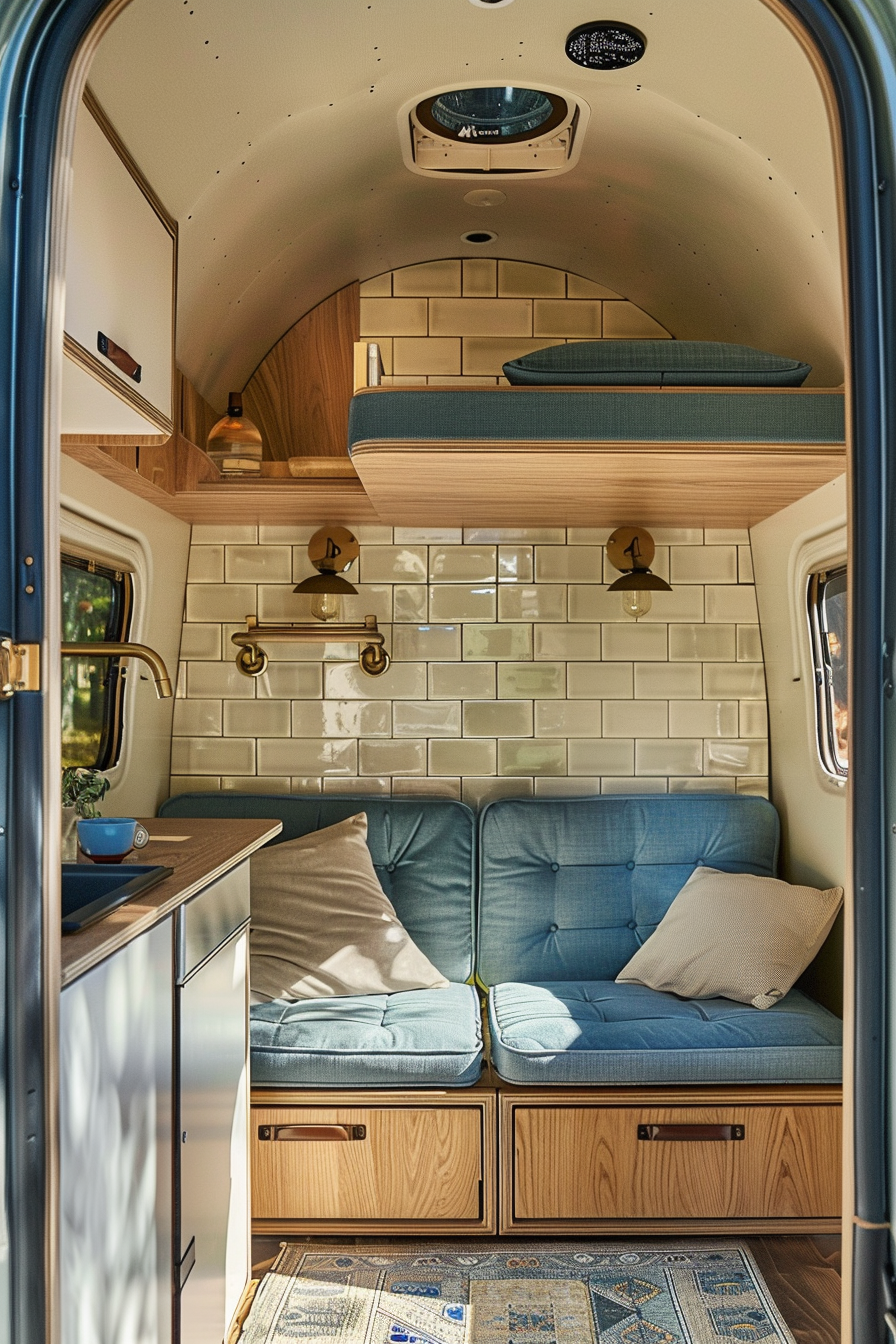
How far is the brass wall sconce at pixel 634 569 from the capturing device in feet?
11.0

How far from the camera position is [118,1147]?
4.74ft

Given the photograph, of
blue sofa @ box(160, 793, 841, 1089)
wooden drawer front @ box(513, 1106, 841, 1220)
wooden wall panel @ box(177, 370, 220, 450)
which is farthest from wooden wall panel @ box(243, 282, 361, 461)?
wooden drawer front @ box(513, 1106, 841, 1220)

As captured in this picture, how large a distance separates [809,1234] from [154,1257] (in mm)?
1811

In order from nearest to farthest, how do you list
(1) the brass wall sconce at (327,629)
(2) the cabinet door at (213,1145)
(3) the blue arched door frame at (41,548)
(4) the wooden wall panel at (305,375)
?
(3) the blue arched door frame at (41,548), (2) the cabinet door at (213,1145), (1) the brass wall sconce at (327,629), (4) the wooden wall panel at (305,375)

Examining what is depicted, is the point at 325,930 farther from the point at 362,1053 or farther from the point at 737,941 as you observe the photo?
the point at 737,941

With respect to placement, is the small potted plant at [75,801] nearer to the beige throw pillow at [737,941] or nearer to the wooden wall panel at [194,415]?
the wooden wall panel at [194,415]

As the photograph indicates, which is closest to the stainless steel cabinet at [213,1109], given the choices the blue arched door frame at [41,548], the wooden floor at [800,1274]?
the wooden floor at [800,1274]

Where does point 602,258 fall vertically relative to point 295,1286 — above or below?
above

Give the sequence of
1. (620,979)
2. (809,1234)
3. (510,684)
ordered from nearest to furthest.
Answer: (809,1234)
(620,979)
(510,684)

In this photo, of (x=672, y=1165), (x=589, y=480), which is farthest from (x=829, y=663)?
(x=672, y=1165)

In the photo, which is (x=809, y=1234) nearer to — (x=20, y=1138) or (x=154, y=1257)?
(x=154, y=1257)

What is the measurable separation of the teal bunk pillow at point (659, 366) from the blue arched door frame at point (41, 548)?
1.47 m

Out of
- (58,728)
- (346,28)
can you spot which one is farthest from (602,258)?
(58,728)

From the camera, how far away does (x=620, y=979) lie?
10.6 feet
